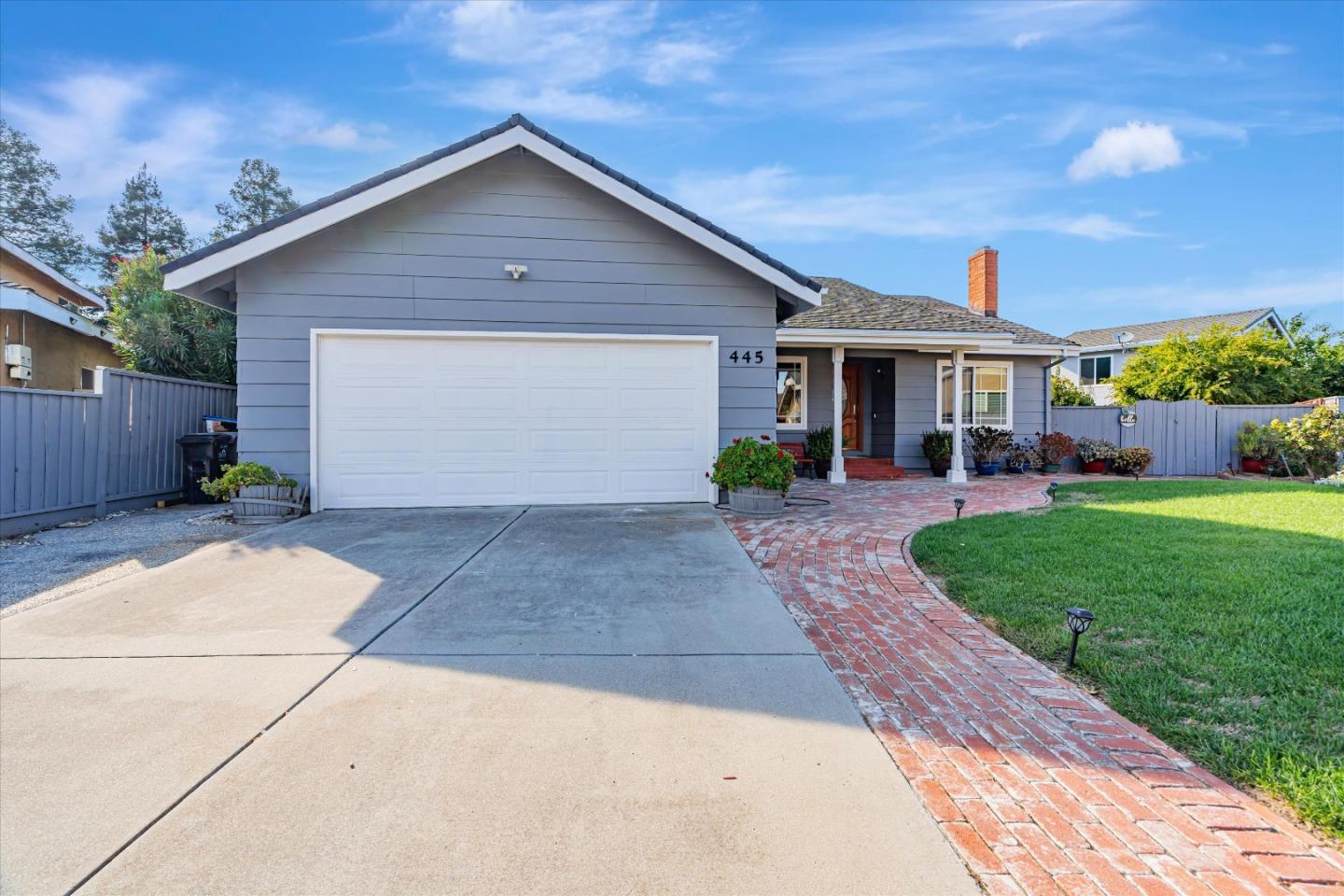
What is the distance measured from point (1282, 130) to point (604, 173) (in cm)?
1640

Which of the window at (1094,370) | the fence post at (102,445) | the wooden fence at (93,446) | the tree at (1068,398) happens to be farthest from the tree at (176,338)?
the window at (1094,370)

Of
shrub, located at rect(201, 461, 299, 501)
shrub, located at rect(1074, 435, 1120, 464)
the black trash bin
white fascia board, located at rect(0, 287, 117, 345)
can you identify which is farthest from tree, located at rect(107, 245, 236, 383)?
shrub, located at rect(1074, 435, 1120, 464)

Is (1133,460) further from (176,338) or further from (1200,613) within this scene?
(176,338)

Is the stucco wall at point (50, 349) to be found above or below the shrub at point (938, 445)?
above

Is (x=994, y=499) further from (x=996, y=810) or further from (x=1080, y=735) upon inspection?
(x=996, y=810)

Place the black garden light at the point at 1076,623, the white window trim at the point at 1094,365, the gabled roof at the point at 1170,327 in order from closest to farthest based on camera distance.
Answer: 1. the black garden light at the point at 1076,623
2. the gabled roof at the point at 1170,327
3. the white window trim at the point at 1094,365

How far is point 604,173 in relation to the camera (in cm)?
771

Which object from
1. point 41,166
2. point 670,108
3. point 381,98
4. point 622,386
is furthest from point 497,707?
point 41,166

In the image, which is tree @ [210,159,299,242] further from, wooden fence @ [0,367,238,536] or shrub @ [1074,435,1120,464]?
shrub @ [1074,435,1120,464]

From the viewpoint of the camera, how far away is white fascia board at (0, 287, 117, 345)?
1089 centimetres

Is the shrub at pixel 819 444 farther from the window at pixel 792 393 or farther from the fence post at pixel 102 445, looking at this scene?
the fence post at pixel 102 445

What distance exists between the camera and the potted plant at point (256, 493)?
7.16 metres

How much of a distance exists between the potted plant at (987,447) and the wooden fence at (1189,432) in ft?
8.99

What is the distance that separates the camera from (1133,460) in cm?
1306
